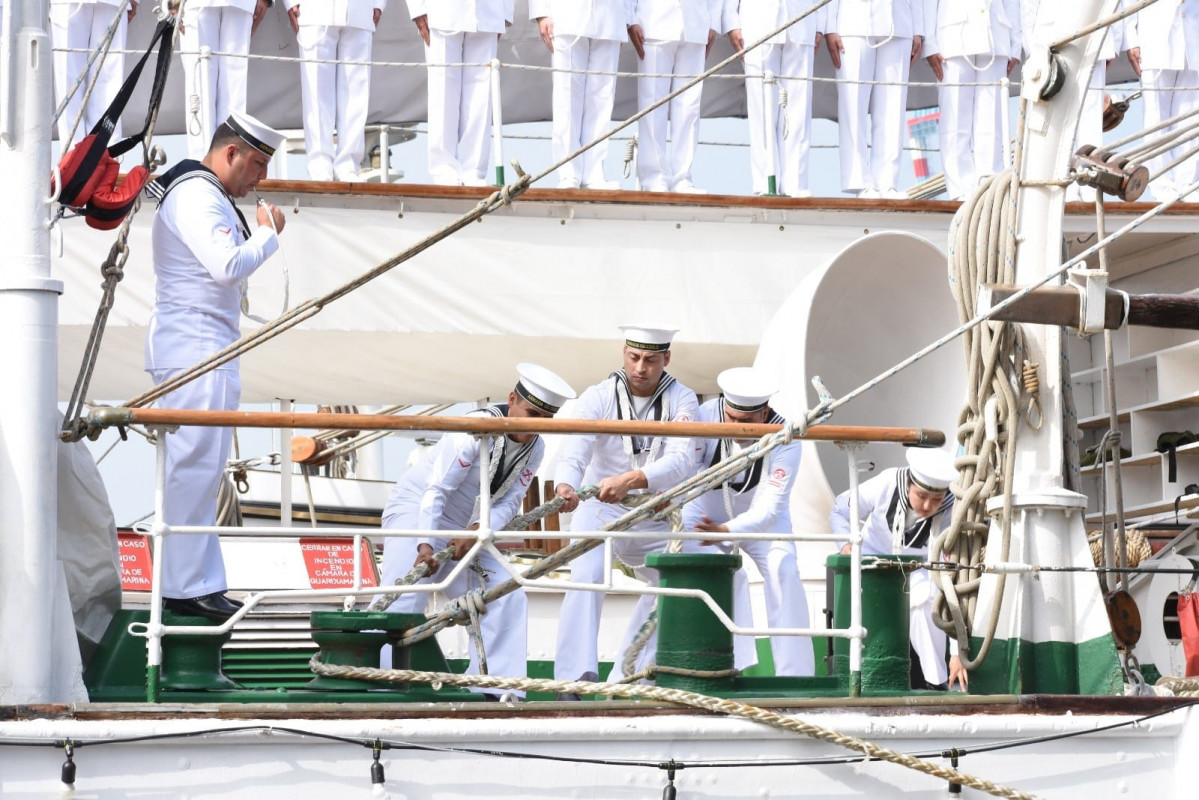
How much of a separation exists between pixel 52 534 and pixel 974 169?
25.6 ft

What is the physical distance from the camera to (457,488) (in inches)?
264

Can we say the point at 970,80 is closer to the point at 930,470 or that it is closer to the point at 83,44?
the point at 930,470

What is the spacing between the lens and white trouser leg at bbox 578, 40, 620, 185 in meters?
10.1

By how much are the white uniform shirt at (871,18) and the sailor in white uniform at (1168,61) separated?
5.01 ft

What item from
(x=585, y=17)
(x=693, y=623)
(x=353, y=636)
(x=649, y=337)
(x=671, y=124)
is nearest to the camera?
(x=353, y=636)

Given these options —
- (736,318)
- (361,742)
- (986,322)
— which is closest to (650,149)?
(736,318)

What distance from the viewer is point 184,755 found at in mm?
4215

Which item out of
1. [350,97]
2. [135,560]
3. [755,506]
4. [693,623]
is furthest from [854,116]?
[693,623]

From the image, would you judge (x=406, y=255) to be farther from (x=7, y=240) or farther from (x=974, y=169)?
(x=974, y=169)

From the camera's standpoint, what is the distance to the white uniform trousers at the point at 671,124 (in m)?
10.4

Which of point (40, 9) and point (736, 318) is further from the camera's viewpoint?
point (736, 318)

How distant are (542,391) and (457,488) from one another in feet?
1.94

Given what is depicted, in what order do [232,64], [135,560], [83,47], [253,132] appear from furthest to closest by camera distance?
[232,64], [83,47], [135,560], [253,132]

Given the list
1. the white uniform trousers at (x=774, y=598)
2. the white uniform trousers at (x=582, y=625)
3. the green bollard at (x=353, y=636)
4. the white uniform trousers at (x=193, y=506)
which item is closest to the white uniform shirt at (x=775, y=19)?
the white uniform trousers at (x=774, y=598)
